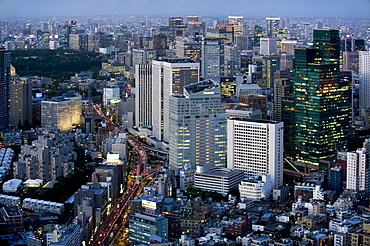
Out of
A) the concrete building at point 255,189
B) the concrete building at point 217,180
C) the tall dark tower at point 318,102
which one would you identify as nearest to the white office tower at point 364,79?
the tall dark tower at point 318,102

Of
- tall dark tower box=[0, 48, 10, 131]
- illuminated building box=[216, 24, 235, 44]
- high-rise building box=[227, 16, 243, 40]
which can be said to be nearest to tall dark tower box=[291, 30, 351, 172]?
tall dark tower box=[0, 48, 10, 131]

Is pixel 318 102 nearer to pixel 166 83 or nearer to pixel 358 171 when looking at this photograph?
pixel 358 171

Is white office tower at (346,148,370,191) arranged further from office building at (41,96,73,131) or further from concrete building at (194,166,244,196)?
office building at (41,96,73,131)

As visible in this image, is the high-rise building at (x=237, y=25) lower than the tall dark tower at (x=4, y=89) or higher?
higher

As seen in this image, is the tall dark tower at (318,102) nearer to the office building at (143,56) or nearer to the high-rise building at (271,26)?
the office building at (143,56)

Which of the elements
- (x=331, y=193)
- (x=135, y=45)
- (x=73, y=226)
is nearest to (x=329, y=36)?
(x=331, y=193)

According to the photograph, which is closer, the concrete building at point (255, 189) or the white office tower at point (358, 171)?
the concrete building at point (255, 189)

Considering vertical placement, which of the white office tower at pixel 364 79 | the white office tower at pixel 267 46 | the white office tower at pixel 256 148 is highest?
the white office tower at pixel 267 46
